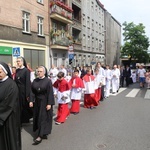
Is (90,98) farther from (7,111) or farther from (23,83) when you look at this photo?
(7,111)

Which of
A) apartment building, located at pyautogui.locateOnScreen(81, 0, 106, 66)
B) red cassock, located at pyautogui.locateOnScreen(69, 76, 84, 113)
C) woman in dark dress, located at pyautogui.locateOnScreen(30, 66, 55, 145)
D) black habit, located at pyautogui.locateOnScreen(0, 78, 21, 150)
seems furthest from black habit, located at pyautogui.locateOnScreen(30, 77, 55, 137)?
apartment building, located at pyautogui.locateOnScreen(81, 0, 106, 66)

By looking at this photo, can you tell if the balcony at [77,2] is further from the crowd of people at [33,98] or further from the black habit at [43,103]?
→ the black habit at [43,103]

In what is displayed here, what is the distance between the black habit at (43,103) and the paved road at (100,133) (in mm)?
346

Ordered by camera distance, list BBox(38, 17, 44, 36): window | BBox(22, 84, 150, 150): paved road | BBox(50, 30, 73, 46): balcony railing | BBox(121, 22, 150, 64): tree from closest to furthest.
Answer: BBox(22, 84, 150, 150): paved road < BBox(38, 17, 44, 36): window < BBox(50, 30, 73, 46): balcony railing < BBox(121, 22, 150, 64): tree

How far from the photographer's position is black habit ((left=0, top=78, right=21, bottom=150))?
3.91m

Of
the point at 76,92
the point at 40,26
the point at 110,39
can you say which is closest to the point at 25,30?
the point at 40,26

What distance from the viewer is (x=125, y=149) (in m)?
5.45

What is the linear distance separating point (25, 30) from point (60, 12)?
695cm

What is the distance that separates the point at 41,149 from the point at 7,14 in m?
17.4

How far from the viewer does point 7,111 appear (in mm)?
3930

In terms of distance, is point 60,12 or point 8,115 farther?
point 60,12

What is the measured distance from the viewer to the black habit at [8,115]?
391 centimetres

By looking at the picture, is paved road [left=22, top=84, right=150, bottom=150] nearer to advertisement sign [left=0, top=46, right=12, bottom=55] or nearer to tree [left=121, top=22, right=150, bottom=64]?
advertisement sign [left=0, top=46, right=12, bottom=55]

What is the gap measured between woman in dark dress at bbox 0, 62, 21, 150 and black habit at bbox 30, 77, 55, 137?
2.01 m
